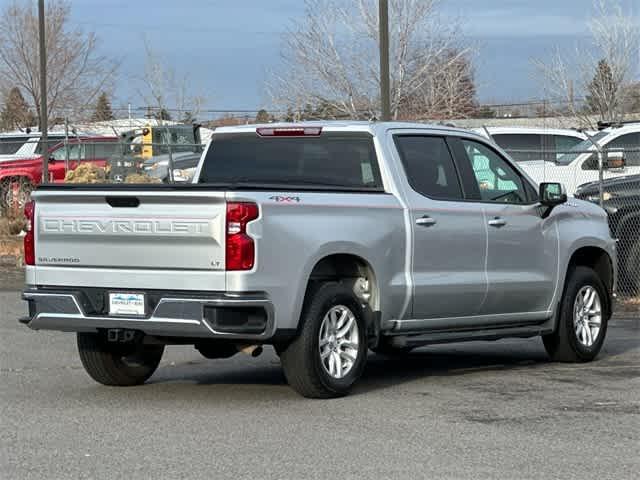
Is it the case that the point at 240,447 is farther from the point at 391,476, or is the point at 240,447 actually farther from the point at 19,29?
the point at 19,29

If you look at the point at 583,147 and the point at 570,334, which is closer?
the point at 570,334

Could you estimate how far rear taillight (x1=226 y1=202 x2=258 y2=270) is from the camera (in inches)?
341

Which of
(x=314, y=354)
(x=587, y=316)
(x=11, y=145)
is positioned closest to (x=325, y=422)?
(x=314, y=354)

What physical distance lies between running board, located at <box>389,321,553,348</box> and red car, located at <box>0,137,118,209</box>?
17062mm

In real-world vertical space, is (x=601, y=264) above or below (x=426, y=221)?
below

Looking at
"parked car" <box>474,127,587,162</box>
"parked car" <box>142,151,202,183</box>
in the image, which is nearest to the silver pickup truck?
"parked car" <box>474,127,587,162</box>

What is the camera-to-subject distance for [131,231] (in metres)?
9.09

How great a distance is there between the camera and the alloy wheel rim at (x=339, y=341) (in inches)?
368

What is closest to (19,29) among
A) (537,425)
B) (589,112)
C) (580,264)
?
(589,112)

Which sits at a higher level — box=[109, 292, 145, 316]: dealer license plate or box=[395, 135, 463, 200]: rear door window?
box=[395, 135, 463, 200]: rear door window

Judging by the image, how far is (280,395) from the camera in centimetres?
966

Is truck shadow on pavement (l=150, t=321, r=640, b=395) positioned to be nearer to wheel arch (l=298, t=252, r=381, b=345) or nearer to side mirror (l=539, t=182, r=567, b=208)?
wheel arch (l=298, t=252, r=381, b=345)

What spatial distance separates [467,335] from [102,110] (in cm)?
4591

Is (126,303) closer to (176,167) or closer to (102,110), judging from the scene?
(176,167)
